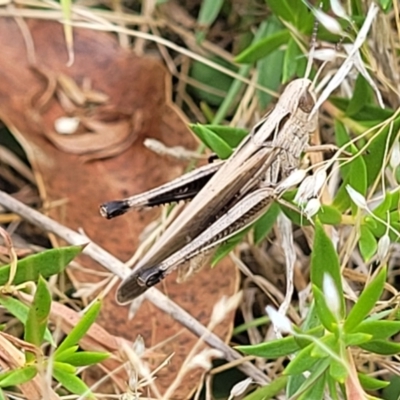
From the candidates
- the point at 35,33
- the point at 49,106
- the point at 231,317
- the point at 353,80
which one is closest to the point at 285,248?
the point at 231,317

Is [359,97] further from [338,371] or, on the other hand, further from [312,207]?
[338,371]

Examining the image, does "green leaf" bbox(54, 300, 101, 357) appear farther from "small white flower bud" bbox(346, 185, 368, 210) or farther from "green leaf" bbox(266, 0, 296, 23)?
"green leaf" bbox(266, 0, 296, 23)

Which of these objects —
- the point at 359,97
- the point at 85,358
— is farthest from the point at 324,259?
the point at 359,97

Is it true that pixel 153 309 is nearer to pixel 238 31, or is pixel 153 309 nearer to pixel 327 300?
pixel 327 300

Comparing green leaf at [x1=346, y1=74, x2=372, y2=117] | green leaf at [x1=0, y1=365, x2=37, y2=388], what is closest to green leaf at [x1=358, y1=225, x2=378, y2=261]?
green leaf at [x1=346, y1=74, x2=372, y2=117]

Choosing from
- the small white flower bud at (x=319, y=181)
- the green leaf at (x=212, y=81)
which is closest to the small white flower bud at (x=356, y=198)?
the small white flower bud at (x=319, y=181)

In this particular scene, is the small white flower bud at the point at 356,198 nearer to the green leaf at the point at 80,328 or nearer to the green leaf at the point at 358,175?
the green leaf at the point at 358,175
